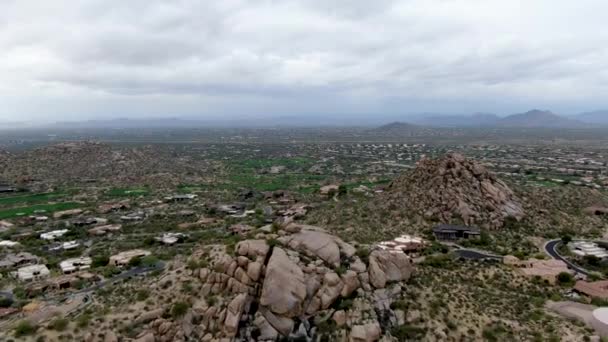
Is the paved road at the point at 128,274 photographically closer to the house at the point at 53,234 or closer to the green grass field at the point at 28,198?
the house at the point at 53,234

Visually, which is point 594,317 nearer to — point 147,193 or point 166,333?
point 166,333

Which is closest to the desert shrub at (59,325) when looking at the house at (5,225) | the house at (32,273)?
the house at (32,273)

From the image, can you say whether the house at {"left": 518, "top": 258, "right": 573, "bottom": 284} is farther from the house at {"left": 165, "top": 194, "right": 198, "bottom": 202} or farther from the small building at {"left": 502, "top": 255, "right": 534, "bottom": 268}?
the house at {"left": 165, "top": 194, "right": 198, "bottom": 202}

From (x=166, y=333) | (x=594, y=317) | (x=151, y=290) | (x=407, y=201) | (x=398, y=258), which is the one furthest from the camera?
(x=407, y=201)

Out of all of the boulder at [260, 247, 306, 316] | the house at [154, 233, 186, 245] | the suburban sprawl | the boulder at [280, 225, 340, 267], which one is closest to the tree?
the suburban sprawl

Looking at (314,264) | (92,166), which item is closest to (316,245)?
(314,264)

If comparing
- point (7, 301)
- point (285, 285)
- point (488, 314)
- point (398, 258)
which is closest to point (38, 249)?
point (7, 301)
